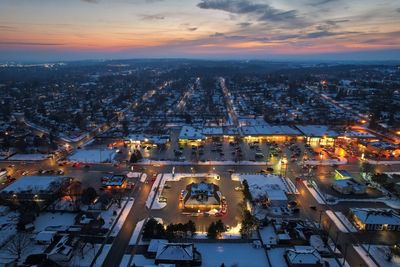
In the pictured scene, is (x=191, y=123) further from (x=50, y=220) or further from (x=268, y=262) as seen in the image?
(x=268, y=262)

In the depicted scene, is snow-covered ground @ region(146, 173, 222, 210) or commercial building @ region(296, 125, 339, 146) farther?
commercial building @ region(296, 125, 339, 146)

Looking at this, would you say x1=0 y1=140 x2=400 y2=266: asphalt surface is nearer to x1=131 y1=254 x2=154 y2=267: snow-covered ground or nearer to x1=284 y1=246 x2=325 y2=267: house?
x1=131 y1=254 x2=154 y2=267: snow-covered ground

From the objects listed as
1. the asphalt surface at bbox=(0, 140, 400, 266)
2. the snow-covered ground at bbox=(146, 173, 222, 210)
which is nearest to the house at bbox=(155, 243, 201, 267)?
the asphalt surface at bbox=(0, 140, 400, 266)

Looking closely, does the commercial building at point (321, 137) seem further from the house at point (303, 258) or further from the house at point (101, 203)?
the house at point (101, 203)

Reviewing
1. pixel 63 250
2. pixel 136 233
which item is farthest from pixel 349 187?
pixel 63 250

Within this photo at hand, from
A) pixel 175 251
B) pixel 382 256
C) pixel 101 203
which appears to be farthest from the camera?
pixel 101 203

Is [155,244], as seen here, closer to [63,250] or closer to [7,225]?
[63,250]
